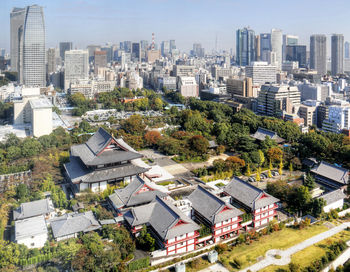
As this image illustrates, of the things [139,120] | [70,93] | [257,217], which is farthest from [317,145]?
[70,93]

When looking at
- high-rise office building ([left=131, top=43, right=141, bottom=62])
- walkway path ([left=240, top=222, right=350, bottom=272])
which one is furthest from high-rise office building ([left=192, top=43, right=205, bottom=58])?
walkway path ([left=240, top=222, right=350, bottom=272])

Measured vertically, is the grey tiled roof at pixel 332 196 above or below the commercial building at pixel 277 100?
below

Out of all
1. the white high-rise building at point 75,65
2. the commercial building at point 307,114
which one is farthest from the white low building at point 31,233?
the white high-rise building at point 75,65

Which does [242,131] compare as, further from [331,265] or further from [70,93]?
[70,93]

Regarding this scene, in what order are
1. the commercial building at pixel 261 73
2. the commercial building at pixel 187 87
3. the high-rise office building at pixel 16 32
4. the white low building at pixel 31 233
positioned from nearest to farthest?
1. the white low building at pixel 31 233
2. the commercial building at pixel 187 87
3. the high-rise office building at pixel 16 32
4. the commercial building at pixel 261 73

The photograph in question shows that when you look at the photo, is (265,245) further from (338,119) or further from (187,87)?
(187,87)

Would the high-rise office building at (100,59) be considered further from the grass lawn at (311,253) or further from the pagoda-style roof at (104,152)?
the grass lawn at (311,253)

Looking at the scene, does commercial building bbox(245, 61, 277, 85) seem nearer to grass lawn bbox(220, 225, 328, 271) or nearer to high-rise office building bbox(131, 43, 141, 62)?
grass lawn bbox(220, 225, 328, 271)
